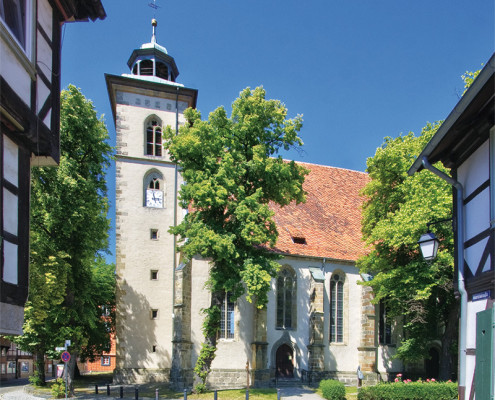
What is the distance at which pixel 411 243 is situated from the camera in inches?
795

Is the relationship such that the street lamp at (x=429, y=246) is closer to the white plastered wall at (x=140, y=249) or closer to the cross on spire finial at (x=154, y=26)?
the white plastered wall at (x=140, y=249)

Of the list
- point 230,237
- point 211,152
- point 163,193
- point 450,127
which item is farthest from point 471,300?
point 163,193

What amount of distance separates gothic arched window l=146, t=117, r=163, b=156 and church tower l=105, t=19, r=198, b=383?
59 millimetres

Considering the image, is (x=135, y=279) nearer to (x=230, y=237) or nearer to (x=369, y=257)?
(x=230, y=237)

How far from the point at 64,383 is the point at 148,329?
6.40 meters

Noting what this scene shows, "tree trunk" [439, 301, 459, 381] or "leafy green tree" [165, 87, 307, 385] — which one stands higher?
"leafy green tree" [165, 87, 307, 385]

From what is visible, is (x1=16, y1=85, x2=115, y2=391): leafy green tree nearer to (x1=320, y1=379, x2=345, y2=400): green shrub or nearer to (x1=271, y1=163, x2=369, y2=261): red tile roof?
(x1=271, y1=163, x2=369, y2=261): red tile roof

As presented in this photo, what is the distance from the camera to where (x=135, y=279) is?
27266 mm

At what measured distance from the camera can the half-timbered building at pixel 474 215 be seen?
270 inches

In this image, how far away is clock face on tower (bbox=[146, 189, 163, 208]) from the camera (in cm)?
2859

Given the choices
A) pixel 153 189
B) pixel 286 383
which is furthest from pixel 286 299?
pixel 153 189

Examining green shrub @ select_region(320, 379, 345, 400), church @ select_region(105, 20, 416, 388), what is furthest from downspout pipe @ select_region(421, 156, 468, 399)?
church @ select_region(105, 20, 416, 388)

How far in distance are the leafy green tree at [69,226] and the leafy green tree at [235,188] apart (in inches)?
148

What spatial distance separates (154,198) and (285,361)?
38.6 ft
